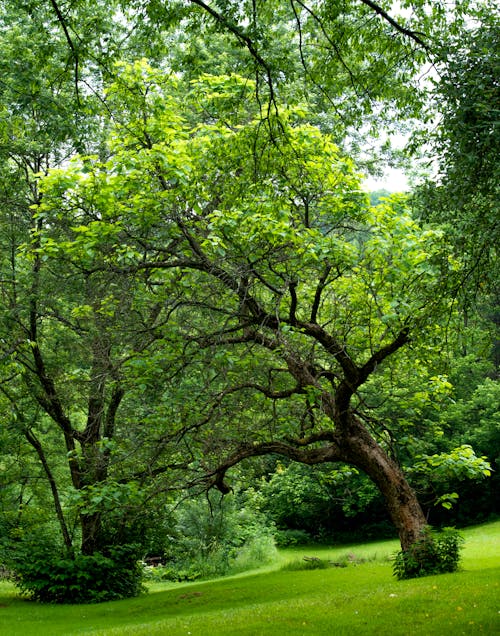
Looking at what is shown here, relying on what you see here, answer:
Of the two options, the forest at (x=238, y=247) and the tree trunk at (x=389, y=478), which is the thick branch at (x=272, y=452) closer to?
the forest at (x=238, y=247)

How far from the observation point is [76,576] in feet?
51.6

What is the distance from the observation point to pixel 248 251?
9109mm

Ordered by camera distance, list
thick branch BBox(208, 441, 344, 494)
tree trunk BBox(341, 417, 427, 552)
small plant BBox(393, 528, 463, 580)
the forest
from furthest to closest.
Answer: small plant BBox(393, 528, 463, 580)
tree trunk BBox(341, 417, 427, 552)
thick branch BBox(208, 441, 344, 494)
the forest

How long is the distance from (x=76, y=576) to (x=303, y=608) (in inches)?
316

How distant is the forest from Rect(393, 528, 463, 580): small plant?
40 mm

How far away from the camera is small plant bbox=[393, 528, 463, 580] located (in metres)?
11.0

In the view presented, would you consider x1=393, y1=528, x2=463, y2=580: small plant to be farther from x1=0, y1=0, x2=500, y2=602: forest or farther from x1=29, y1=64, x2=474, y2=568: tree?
x1=29, y1=64, x2=474, y2=568: tree

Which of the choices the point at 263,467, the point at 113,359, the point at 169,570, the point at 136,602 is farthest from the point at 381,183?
the point at 169,570

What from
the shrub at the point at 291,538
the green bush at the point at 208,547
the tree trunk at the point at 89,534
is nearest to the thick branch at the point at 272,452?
the tree trunk at the point at 89,534

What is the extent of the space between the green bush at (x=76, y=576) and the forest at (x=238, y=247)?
57 mm

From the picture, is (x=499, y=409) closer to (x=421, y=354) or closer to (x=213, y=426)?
(x=421, y=354)

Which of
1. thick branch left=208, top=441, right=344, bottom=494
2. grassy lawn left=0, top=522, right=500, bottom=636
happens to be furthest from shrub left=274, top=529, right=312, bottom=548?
thick branch left=208, top=441, right=344, bottom=494

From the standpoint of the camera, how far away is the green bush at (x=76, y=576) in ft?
51.4

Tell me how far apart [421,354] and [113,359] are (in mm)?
5093
